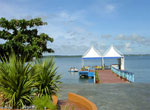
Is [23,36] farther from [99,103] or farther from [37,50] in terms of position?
[99,103]

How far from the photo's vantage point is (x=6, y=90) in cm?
558

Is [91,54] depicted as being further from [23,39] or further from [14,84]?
[14,84]

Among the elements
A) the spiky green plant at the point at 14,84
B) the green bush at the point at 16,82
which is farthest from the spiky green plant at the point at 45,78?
the spiky green plant at the point at 14,84

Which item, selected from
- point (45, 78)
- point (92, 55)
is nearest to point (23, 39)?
point (45, 78)

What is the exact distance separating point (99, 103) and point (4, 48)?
Result: 5811 millimetres

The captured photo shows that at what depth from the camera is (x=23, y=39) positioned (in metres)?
10.3

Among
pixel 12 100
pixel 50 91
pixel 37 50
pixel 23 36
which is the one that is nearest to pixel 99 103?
pixel 50 91

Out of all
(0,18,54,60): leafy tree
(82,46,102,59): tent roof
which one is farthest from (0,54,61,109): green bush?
(82,46,102,59): tent roof

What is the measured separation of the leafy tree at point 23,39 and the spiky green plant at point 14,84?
390 cm

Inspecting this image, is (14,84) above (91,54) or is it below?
below

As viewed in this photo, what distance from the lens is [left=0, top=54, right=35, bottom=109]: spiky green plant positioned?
557 cm

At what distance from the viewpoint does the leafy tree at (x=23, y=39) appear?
9867 mm

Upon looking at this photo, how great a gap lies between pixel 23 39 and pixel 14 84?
16.7ft

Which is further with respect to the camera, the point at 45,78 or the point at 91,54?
the point at 91,54
